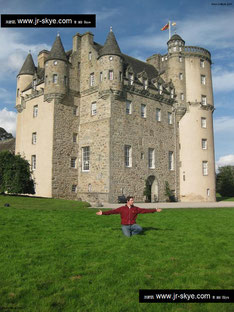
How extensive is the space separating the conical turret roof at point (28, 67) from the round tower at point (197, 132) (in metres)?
18.7

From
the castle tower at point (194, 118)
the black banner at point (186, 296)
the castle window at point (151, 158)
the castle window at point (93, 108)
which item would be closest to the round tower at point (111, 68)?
the castle window at point (93, 108)

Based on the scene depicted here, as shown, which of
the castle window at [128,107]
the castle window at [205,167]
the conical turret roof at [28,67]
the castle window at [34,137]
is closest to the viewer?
the castle window at [128,107]

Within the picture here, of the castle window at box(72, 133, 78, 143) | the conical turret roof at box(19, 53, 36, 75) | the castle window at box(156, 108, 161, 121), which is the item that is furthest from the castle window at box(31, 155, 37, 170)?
the castle window at box(156, 108, 161, 121)

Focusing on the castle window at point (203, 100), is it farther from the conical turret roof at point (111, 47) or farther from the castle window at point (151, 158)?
the conical turret roof at point (111, 47)

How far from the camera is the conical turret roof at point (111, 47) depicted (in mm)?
30123

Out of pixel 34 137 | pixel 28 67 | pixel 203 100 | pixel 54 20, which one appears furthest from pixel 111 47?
pixel 54 20

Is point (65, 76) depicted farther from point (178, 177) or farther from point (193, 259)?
point (193, 259)

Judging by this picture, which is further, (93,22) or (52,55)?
(52,55)

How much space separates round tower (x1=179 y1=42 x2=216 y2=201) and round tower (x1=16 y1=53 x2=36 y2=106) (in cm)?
1887

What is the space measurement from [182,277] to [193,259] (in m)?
1.36

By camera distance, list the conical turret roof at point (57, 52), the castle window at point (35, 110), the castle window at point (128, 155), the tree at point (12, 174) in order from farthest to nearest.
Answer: the castle window at point (35, 110) < the conical turret roof at point (57, 52) < the castle window at point (128, 155) < the tree at point (12, 174)

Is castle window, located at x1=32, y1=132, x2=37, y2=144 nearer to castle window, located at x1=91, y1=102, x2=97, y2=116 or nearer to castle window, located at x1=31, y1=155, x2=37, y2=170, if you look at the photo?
castle window, located at x1=31, y1=155, x2=37, y2=170

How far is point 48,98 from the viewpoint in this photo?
31.4m

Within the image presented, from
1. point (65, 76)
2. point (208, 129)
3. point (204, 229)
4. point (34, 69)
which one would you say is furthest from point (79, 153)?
point (204, 229)
